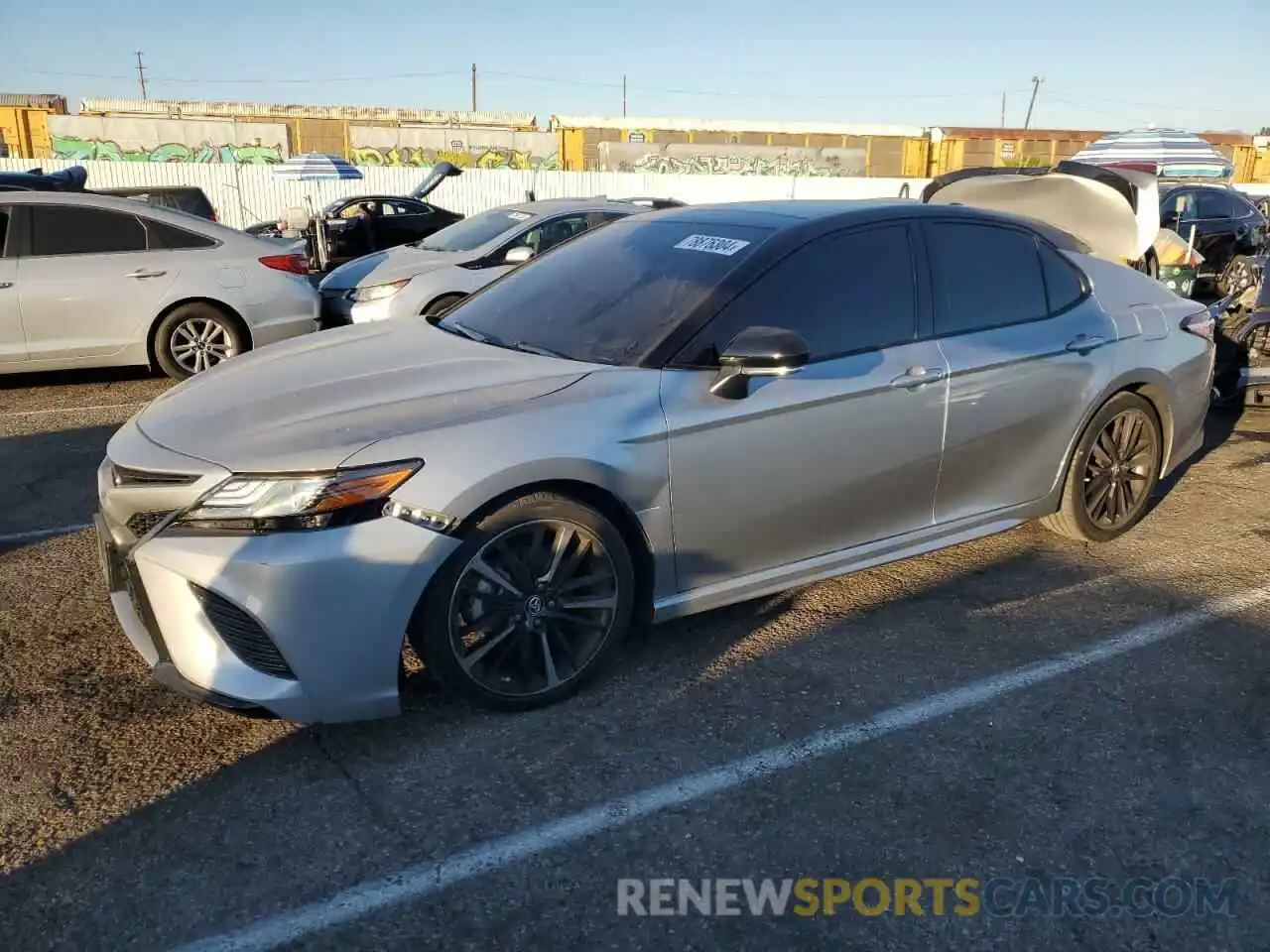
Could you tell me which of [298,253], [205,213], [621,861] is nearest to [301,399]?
[621,861]

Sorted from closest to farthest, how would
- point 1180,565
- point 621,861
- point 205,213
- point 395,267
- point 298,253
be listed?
1. point 621,861
2. point 1180,565
3. point 298,253
4. point 395,267
5. point 205,213

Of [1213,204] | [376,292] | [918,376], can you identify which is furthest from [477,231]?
[1213,204]

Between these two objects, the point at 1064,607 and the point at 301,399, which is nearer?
Answer: the point at 301,399

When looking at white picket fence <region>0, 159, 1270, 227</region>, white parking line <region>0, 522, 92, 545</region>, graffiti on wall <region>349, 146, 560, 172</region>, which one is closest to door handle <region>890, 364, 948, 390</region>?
white parking line <region>0, 522, 92, 545</region>

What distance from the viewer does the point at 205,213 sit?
506 inches

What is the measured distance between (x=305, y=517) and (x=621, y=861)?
1243 millimetres

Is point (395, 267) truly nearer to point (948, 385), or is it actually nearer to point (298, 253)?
point (298, 253)

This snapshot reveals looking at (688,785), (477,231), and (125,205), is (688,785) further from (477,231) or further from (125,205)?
(477,231)

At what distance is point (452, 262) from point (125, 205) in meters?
2.65

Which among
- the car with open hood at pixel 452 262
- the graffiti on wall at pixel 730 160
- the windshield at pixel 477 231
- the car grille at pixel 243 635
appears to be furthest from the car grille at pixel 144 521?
the graffiti on wall at pixel 730 160

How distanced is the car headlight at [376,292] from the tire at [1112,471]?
19.8ft

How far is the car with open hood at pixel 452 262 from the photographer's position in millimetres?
8680

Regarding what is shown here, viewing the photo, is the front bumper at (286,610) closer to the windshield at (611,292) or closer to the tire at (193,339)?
the windshield at (611,292)

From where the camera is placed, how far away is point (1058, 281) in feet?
14.6
